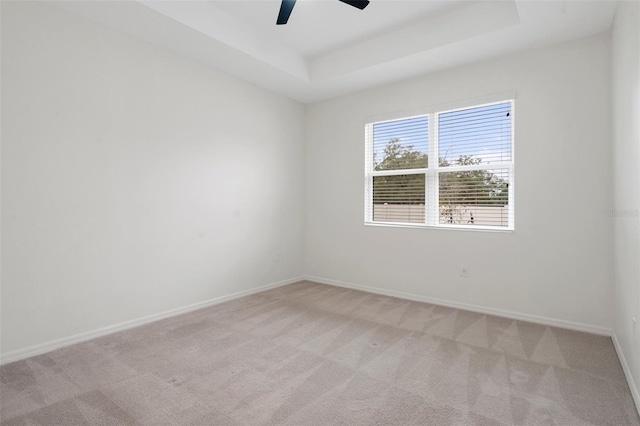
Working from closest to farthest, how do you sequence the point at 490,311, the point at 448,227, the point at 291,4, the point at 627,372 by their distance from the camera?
the point at 627,372
the point at 291,4
the point at 490,311
the point at 448,227

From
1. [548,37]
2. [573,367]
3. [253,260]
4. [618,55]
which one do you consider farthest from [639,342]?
[253,260]

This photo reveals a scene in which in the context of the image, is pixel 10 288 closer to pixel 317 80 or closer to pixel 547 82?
pixel 317 80

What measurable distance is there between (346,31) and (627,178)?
2.80 m

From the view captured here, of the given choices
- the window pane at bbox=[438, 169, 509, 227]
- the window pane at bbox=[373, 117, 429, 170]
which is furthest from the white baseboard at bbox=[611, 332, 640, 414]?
the window pane at bbox=[373, 117, 429, 170]

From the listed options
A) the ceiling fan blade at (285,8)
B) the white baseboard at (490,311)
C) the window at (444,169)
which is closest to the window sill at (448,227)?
the window at (444,169)

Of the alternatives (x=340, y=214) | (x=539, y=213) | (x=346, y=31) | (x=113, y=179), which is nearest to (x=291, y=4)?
(x=346, y=31)

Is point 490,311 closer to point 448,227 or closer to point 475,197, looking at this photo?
point 448,227

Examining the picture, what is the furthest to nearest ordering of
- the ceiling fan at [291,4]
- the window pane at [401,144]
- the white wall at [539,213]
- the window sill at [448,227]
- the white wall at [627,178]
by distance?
the window pane at [401,144] < the window sill at [448,227] < the white wall at [539,213] < the ceiling fan at [291,4] < the white wall at [627,178]

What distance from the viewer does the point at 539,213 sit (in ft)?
10.6

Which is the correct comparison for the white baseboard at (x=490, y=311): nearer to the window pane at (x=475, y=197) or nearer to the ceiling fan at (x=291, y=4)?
the window pane at (x=475, y=197)

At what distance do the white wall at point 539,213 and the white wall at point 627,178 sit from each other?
188 mm

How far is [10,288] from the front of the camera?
2402mm

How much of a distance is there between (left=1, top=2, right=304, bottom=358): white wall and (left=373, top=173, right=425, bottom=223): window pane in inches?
63.4

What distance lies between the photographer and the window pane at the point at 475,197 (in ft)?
11.5
